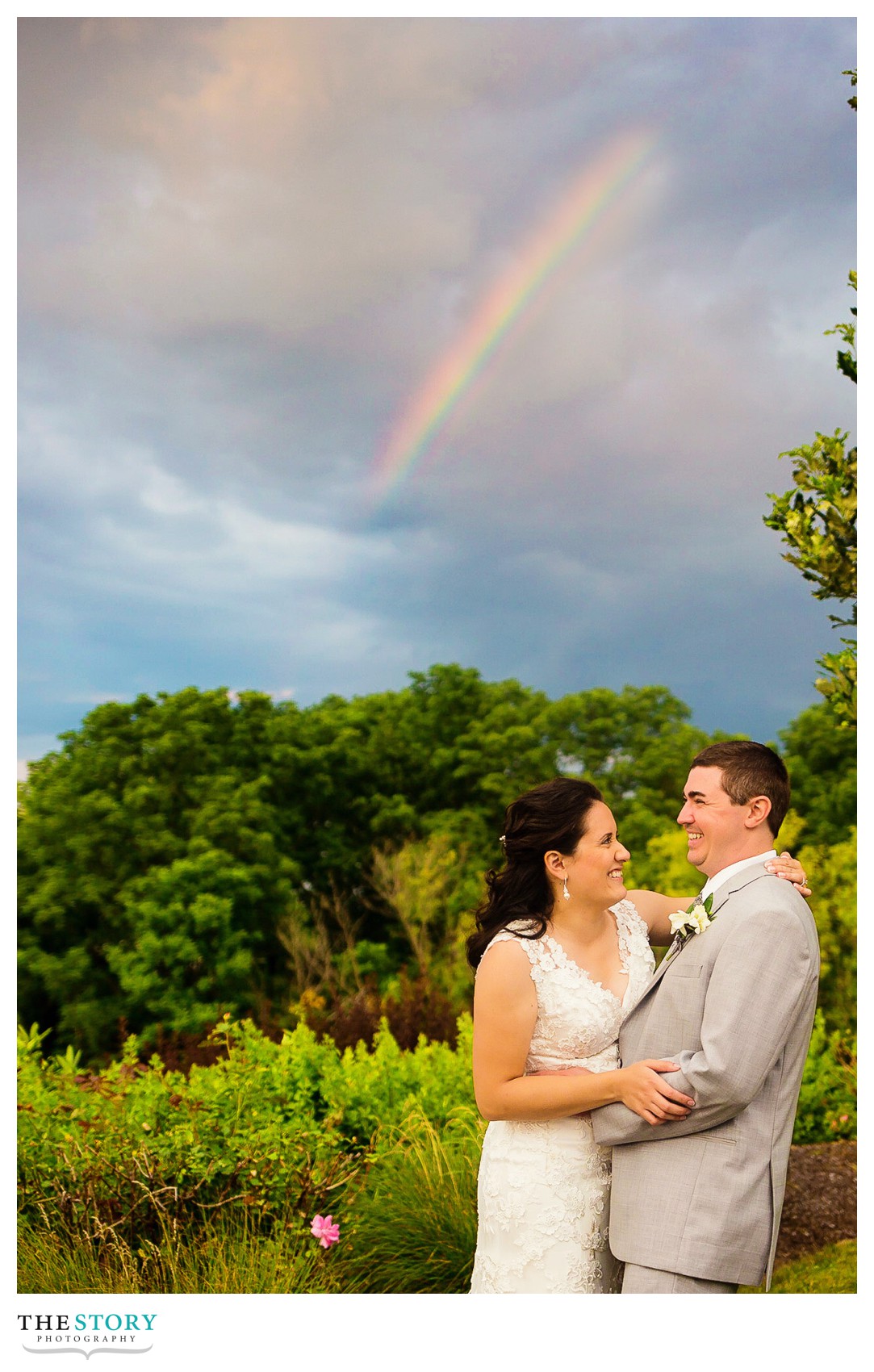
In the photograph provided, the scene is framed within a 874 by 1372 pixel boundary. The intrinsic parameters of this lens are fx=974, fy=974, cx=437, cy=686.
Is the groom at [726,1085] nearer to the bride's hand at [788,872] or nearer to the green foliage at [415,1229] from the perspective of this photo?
the bride's hand at [788,872]

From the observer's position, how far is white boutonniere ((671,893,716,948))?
2.64 meters

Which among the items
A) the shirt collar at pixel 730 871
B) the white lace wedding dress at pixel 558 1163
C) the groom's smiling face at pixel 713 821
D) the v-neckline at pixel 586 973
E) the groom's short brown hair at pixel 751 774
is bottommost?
the white lace wedding dress at pixel 558 1163

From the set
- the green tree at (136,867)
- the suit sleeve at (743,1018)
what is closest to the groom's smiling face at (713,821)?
the suit sleeve at (743,1018)

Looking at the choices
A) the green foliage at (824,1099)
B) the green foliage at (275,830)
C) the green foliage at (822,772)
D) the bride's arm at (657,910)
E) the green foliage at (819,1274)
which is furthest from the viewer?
the green foliage at (822,772)

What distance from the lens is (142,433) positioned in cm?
2648

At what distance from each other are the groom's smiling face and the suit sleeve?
0.27m

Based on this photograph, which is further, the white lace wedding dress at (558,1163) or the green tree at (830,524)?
the green tree at (830,524)

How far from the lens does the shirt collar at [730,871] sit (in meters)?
2.75

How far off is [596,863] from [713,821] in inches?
13.9
